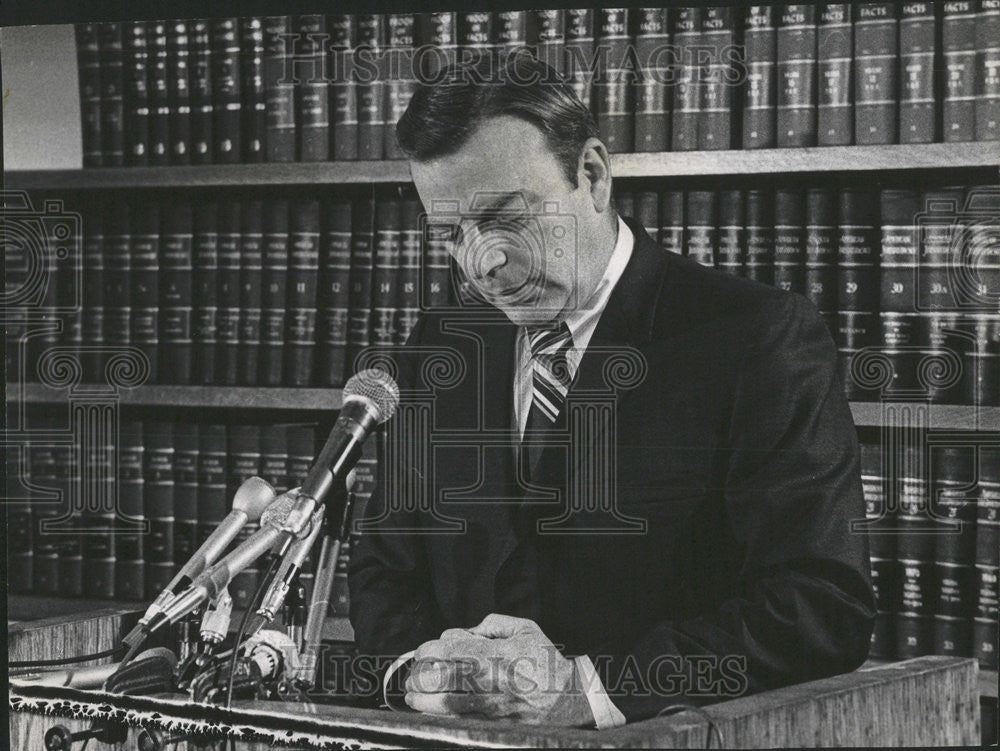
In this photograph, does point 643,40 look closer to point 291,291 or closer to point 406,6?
point 406,6

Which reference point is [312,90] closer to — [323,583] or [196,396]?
[196,396]

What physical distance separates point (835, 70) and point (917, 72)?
99 mm

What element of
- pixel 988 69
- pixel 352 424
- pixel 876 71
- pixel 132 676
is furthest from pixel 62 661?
pixel 988 69

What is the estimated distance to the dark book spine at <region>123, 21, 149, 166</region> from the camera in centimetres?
194

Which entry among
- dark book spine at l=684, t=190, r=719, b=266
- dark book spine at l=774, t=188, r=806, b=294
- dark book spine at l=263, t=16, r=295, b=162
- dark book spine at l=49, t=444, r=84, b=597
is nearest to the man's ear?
dark book spine at l=684, t=190, r=719, b=266

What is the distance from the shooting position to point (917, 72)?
1660 millimetres

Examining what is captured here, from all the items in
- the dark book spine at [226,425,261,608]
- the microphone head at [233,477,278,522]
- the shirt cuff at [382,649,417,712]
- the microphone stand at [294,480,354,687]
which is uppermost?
the dark book spine at [226,425,261,608]

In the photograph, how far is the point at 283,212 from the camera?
6.22 feet

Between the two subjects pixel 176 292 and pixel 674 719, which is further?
pixel 176 292

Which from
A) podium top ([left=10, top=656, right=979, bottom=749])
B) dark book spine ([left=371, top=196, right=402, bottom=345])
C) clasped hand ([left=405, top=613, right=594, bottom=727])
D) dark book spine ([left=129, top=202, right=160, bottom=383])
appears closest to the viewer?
podium top ([left=10, top=656, right=979, bottom=749])

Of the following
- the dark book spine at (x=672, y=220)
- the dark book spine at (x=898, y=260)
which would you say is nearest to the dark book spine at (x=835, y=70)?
the dark book spine at (x=898, y=260)

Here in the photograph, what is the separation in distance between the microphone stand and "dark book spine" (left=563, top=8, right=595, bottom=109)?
0.59m

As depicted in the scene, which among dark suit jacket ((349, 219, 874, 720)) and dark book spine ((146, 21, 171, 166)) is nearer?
dark suit jacket ((349, 219, 874, 720))

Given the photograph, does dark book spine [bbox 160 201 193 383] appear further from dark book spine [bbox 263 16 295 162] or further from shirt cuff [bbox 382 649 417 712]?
shirt cuff [bbox 382 649 417 712]
